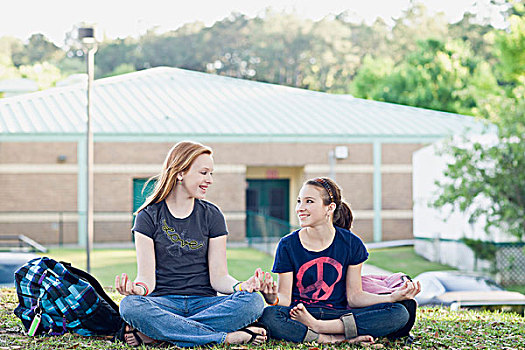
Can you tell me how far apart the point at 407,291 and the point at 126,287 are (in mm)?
2138

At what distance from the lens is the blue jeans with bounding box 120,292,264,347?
206 inches

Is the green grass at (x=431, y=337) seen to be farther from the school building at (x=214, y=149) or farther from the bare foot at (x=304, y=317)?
the school building at (x=214, y=149)

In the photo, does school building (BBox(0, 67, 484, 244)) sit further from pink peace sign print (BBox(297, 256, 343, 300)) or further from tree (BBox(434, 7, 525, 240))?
pink peace sign print (BBox(297, 256, 343, 300))

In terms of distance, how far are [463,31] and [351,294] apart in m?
61.5

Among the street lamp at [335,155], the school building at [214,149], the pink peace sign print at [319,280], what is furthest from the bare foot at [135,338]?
the street lamp at [335,155]

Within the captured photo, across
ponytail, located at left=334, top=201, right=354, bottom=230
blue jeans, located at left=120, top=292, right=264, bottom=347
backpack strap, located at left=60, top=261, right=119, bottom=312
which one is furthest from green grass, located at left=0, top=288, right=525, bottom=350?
ponytail, located at left=334, top=201, right=354, bottom=230

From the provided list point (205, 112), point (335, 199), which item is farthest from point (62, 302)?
point (205, 112)

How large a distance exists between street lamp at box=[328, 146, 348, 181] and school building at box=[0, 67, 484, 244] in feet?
A: 0.13

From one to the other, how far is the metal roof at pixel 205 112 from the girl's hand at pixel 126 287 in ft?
70.3

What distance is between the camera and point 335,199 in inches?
226

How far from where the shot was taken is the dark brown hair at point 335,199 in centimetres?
570

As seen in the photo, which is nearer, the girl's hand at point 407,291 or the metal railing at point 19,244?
the girl's hand at point 407,291

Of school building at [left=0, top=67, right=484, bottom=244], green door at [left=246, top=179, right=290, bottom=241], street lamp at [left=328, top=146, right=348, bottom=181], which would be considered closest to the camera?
school building at [left=0, top=67, right=484, bottom=244]

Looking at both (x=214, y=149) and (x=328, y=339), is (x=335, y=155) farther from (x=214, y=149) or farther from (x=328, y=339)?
(x=328, y=339)
